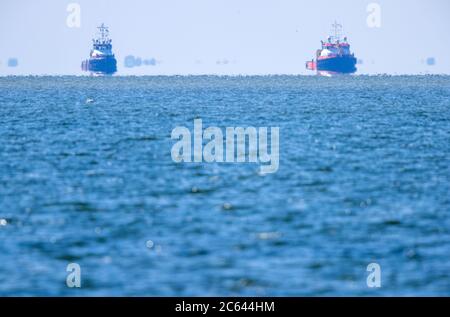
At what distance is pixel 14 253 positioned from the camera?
2314cm

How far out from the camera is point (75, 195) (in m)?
30.8

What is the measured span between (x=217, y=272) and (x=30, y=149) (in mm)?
25931

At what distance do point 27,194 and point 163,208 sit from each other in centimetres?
542

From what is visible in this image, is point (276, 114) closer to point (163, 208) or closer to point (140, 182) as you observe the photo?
point (140, 182)

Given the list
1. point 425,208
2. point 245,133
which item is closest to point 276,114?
point 245,133

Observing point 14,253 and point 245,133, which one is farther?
point 245,133

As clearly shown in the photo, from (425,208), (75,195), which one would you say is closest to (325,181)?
(425,208)

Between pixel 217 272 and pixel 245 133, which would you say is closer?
pixel 217 272
